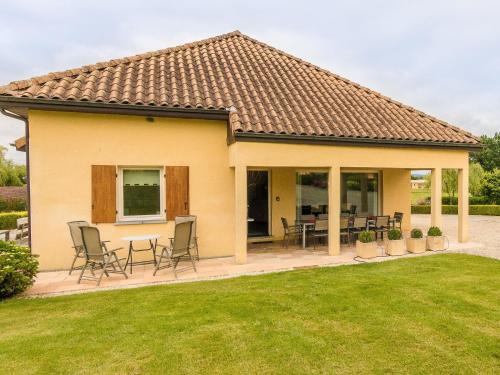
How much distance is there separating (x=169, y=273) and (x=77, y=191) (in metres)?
3.33

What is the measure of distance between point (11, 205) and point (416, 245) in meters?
25.8

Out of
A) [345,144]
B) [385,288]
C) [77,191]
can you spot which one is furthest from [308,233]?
[77,191]

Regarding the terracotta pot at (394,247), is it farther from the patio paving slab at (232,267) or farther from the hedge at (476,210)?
the hedge at (476,210)

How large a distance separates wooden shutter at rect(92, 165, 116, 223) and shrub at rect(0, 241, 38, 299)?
1965 millimetres

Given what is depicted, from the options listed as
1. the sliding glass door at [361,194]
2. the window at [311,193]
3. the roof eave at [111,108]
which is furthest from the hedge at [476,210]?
the roof eave at [111,108]

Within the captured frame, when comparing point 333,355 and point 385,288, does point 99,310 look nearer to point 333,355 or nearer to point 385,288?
point 333,355

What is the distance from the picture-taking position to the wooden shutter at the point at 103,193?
7918mm

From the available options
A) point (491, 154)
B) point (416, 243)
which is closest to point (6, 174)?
point (416, 243)

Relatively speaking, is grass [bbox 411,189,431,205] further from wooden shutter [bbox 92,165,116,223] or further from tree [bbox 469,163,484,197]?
wooden shutter [bbox 92,165,116,223]

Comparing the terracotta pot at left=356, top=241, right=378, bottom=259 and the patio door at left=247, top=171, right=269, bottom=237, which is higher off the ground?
the patio door at left=247, top=171, right=269, bottom=237

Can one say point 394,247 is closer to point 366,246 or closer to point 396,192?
point 366,246

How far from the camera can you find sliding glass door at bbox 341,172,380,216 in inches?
543

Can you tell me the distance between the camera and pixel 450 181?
27672mm

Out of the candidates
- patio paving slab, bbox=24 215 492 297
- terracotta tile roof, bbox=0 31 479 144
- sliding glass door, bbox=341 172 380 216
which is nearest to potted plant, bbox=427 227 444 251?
patio paving slab, bbox=24 215 492 297
